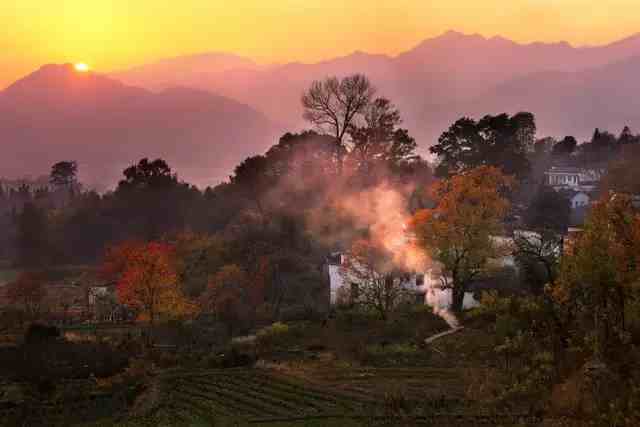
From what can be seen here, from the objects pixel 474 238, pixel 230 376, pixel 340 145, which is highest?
pixel 340 145

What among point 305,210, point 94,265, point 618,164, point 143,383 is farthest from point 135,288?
point 618,164

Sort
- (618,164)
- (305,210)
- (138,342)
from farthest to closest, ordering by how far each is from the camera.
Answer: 1. (618,164)
2. (305,210)
3. (138,342)

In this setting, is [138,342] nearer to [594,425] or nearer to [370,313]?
[370,313]

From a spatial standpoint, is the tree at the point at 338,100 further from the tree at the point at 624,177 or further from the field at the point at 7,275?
the field at the point at 7,275

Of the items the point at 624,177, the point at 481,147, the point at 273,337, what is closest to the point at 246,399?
the point at 273,337

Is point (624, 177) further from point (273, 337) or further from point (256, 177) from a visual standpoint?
point (273, 337)

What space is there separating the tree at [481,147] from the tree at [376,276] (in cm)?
2216

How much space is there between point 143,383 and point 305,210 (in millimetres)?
28786

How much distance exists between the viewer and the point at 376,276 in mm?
35594

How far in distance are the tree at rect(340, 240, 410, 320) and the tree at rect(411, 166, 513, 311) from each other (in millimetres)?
2367

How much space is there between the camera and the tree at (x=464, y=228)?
34.0 m

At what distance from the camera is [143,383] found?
2384cm

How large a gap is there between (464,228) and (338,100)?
73.7 ft

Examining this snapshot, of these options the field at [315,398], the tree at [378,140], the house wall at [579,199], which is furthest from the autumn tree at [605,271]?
the house wall at [579,199]
